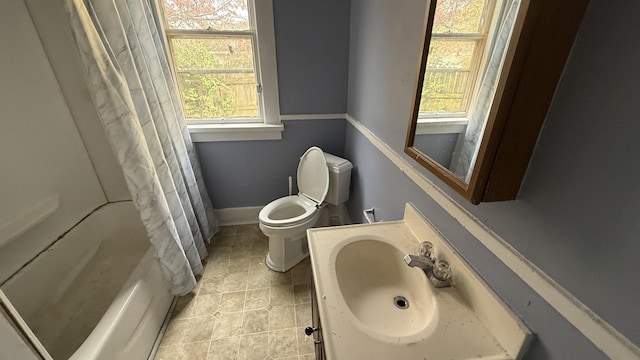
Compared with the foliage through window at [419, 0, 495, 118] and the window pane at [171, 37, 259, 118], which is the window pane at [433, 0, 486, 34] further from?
the window pane at [171, 37, 259, 118]

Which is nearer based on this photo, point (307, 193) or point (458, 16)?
point (458, 16)

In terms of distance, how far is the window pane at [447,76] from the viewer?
2.46 ft

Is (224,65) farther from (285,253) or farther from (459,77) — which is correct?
(459,77)

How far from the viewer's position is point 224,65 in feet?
6.36

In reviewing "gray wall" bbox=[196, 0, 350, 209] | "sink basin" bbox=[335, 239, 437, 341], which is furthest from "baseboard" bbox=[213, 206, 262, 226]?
"sink basin" bbox=[335, 239, 437, 341]

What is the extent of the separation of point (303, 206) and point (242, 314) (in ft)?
2.67

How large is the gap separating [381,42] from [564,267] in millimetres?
1233

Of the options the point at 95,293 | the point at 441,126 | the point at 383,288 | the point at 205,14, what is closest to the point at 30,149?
the point at 95,293

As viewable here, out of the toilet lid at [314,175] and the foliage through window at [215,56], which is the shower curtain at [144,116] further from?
the toilet lid at [314,175]

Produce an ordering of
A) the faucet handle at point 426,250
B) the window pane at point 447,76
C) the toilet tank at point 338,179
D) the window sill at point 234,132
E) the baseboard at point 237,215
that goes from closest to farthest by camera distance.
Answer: the window pane at point 447,76 → the faucet handle at point 426,250 → the toilet tank at point 338,179 → the window sill at point 234,132 → the baseboard at point 237,215

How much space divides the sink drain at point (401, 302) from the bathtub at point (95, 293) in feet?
3.73

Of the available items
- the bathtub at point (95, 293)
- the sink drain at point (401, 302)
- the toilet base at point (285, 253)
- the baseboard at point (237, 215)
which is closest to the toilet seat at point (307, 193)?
the toilet base at point (285, 253)

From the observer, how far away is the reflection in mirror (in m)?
0.62

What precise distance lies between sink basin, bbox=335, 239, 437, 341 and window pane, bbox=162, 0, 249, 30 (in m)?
1.77
